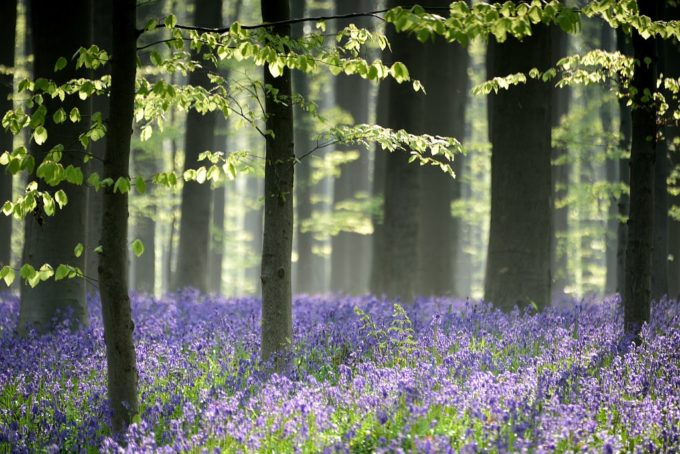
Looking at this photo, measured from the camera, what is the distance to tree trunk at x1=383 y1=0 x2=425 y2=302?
13.8 metres

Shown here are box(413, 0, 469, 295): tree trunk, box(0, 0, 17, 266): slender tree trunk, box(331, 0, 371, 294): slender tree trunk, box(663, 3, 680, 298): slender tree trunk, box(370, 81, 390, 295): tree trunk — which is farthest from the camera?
box(331, 0, 371, 294): slender tree trunk

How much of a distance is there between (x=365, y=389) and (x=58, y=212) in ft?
16.8

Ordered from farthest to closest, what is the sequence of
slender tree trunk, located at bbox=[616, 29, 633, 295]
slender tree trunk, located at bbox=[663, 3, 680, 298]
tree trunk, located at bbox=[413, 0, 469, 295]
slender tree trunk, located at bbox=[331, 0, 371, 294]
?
slender tree trunk, located at bbox=[331, 0, 371, 294]
tree trunk, located at bbox=[413, 0, 469, 295]
slender tree trunk, located at bbox=[663, 3, 680, 298]
slender tree trunk, located at bbox=[616, 29, 633, 295]

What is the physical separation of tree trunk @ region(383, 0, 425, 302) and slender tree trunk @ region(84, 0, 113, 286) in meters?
5.40

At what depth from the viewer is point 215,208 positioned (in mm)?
34219

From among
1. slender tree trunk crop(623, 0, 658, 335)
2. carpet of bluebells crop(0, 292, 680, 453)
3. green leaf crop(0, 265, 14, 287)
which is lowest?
carpet of bluebells crop(0, 292, 680, 453)

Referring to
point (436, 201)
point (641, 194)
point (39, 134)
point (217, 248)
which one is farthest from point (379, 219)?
point (217, 248)

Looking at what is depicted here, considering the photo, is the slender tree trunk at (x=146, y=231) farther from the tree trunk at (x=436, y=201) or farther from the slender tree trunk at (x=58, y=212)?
the slender tree trunk at (x=58, y=212)

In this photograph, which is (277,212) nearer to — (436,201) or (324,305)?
(324,305)

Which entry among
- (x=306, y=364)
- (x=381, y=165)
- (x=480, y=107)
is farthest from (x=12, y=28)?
(x=480, y=107)

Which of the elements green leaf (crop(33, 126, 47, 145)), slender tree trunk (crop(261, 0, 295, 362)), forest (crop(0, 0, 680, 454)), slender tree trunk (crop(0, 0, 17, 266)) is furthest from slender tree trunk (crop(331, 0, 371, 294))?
green leaf (crop(33, 126, 47, 145))

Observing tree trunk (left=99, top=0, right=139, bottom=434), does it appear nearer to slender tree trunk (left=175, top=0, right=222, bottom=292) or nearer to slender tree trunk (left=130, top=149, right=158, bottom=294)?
slender tree trunk (left=175, top=0, right=222, bottom=292)

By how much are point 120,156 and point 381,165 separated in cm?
1527

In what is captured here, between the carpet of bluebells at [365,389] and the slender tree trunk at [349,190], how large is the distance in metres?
17.3
